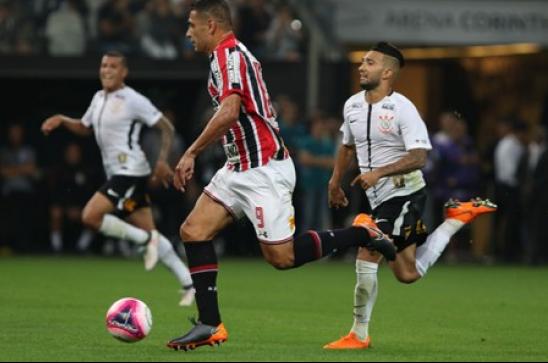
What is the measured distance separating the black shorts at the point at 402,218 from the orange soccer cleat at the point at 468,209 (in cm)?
110

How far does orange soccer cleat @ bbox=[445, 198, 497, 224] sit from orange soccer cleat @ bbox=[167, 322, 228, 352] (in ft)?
10.5

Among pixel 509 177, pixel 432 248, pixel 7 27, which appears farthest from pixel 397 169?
pixel 7 27

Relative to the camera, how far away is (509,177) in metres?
22.4

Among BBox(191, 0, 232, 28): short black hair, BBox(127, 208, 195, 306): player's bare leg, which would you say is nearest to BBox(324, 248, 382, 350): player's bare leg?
BBox(191, 0, 232, 28): short black hair

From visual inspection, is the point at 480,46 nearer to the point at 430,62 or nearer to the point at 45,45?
the point at 430,62

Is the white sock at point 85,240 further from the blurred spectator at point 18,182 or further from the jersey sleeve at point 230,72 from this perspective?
the jersey sleeve at point 230,72

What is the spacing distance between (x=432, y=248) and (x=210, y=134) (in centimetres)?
293

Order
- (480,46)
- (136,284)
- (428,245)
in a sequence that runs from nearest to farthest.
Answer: (428,245), (136,284), (480,46)

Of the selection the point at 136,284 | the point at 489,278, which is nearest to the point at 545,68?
the point at 489,278

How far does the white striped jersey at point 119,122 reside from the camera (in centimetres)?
1491

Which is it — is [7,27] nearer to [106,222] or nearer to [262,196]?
[106,222]

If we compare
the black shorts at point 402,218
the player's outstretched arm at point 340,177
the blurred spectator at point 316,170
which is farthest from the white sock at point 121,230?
the blurred spectator at point 316,170

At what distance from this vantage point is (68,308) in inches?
512

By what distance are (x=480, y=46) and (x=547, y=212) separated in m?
3.30
